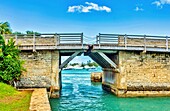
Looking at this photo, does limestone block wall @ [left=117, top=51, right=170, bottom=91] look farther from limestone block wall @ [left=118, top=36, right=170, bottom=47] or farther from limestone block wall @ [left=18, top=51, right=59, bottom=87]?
limestone block wall @ [left=18, top=51, right=59, bottom=87]

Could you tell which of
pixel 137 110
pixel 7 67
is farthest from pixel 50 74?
pixel 137 110

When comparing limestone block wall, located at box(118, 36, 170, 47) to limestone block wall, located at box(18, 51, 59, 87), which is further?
limestone block wall, located at box(118, 36, 170, 47)

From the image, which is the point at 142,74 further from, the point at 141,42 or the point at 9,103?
the point at 9,103

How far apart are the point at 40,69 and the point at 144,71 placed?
762 cm

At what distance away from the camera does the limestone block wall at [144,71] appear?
19.2m

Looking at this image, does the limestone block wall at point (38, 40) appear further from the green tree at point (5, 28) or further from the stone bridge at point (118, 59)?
the green tree at point (5, 28)

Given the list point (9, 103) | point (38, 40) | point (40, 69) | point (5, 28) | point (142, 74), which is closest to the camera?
point (9, 103)

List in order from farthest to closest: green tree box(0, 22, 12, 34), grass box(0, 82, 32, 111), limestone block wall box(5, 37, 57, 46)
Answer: green tree box(0, 22, 12, 34) → limestone block wall box(5, 37, 57, 46) → grass box(0, 82, 32, 111)

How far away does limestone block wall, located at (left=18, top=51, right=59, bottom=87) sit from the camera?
18.1 metres

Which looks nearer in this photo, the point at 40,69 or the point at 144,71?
the point at 40,69

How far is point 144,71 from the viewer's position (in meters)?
19.5

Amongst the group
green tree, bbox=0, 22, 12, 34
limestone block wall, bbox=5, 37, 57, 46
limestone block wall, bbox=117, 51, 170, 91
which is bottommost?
limestone block wall, bbox=117, 51, 170, 91

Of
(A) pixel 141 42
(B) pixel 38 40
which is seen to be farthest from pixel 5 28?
(A) pixel 141 42

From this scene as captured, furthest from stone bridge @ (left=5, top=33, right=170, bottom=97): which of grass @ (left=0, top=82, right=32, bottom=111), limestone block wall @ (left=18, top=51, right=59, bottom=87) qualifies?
grass @ (left=0, top=82, right=32, bottom=111)
